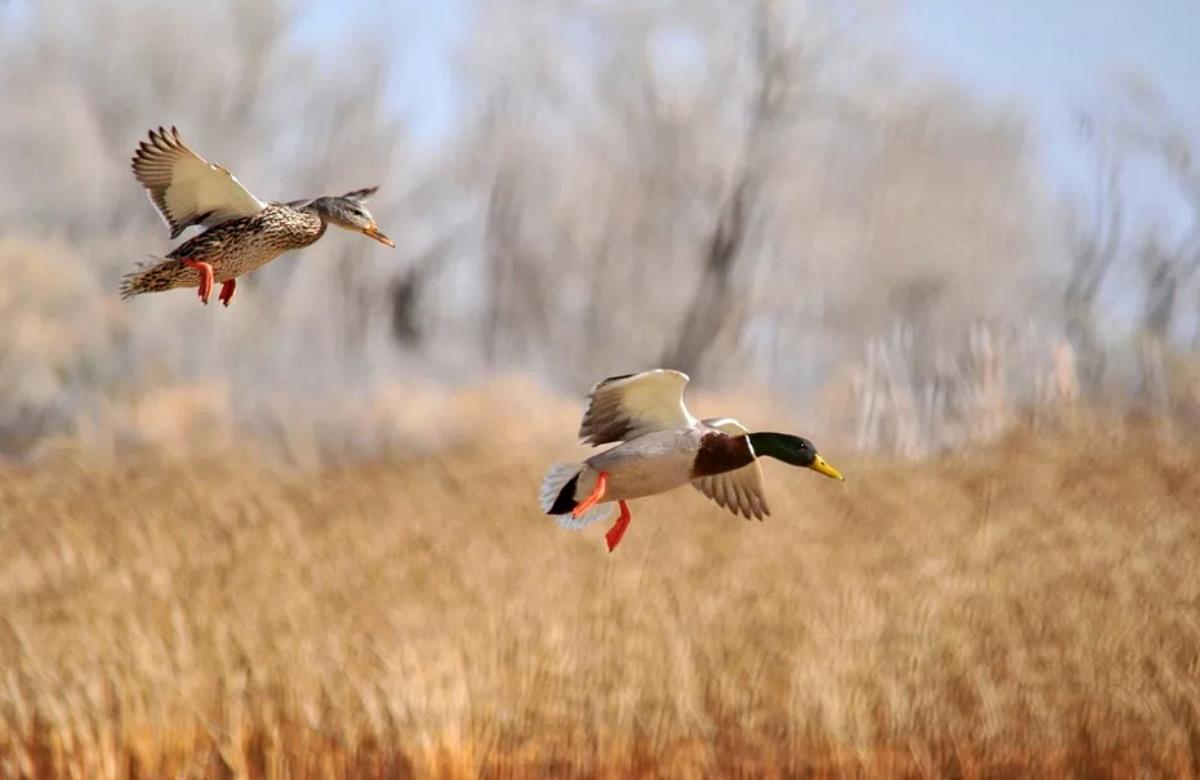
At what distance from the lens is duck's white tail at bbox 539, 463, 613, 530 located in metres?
1.11

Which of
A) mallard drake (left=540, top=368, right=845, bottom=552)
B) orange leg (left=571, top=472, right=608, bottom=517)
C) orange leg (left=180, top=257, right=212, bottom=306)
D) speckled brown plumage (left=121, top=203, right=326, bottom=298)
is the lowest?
orange leg (left=571, top=472, right=608, bottom=517)

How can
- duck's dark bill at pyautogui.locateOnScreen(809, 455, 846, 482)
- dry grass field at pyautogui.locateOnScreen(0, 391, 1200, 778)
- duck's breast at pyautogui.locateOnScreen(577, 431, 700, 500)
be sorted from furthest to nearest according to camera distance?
dry grass field at pyautogui.locateOnScreen(0, 391, 1200, 778), duck's breast at pyautogui.locateOnScreen(577, 431, 700, 500), duck's dark bill at pyautogui.locateOnScreen(809, 455, 846, 482)

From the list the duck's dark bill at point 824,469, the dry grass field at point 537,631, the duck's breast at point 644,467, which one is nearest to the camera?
the duck's dark bill at point 824,469

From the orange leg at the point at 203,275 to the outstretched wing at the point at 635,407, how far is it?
0.98 feet

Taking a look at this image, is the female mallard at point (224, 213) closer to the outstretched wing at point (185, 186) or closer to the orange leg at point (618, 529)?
the outstretched wing at point (185, 186)

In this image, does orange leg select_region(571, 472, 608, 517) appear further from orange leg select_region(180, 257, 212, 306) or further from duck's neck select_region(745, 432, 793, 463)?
orange leg select_region(180, 257, 212, 306)

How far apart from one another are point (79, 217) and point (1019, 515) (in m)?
10.2

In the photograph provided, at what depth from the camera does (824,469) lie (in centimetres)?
109

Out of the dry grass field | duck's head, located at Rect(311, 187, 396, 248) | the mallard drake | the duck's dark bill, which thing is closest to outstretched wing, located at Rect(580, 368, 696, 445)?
the mallard drake

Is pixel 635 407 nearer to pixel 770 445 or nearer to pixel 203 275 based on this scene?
pixel 770 445

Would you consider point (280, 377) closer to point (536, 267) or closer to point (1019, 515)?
point (1019, 515)

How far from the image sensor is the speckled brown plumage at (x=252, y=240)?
1.16m

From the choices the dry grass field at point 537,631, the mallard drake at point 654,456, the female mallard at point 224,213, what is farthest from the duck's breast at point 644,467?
the dry grass field at point 537,631

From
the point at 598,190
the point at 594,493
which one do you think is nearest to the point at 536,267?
the point at 598,190
